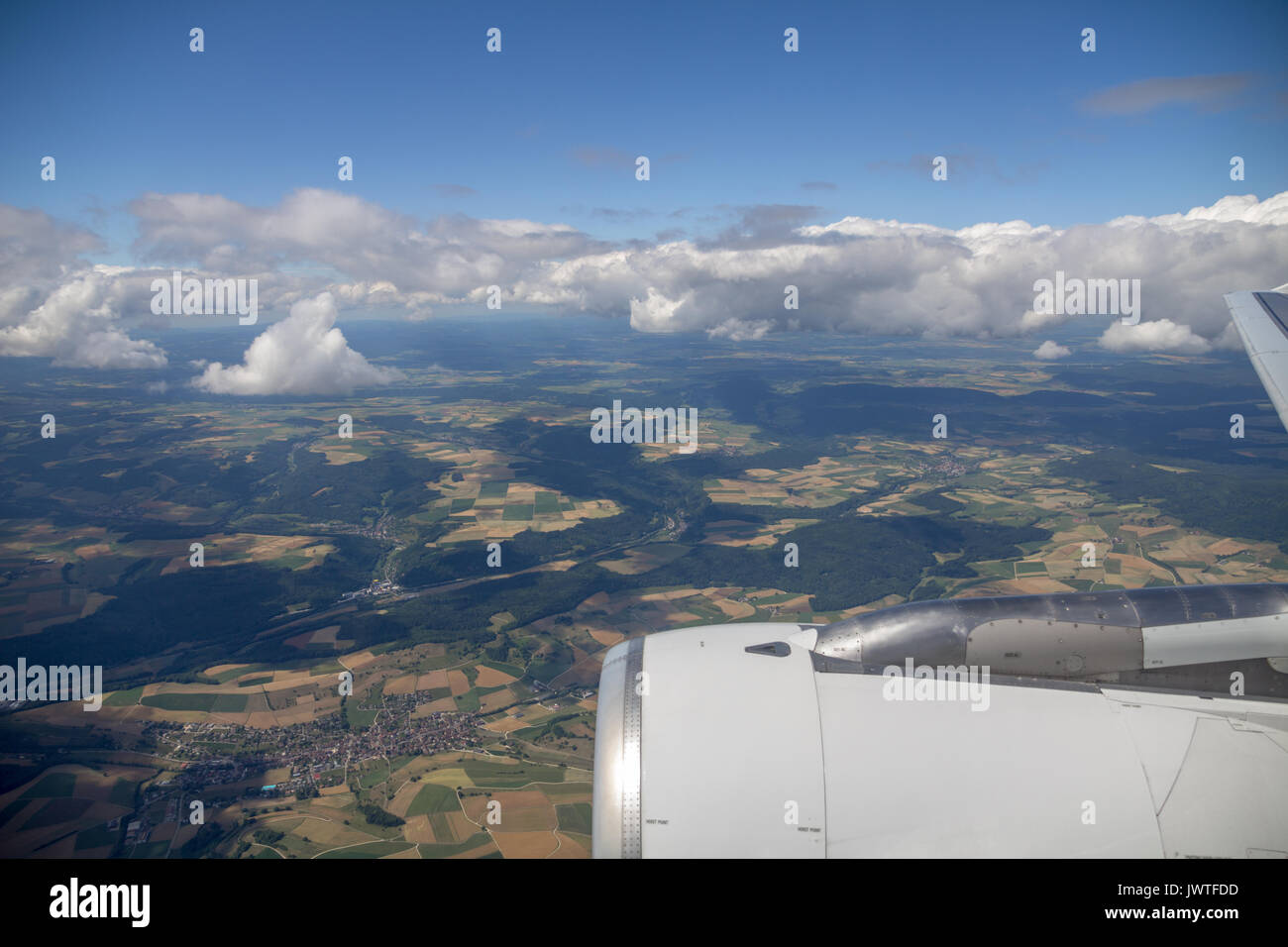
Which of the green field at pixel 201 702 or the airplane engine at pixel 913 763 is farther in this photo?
the green field at pixel 201 702

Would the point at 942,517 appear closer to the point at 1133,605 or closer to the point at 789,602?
the point at 789,602

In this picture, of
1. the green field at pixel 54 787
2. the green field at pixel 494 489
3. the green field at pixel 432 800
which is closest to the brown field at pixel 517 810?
the green field at pixel 432 800

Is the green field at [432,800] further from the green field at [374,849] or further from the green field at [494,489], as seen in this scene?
the green field at [494,489]

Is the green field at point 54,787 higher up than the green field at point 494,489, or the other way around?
the green field at point 494,489

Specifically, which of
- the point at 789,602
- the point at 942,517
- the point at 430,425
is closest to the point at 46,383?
the point at 430,425

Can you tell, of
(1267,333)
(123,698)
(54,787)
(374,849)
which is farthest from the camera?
(123,698)

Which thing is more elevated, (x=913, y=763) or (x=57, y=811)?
(x=913, y=763)

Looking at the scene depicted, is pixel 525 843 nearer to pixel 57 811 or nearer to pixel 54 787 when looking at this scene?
pixel 57 811

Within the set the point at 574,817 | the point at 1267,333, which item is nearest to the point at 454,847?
the point at 574,817

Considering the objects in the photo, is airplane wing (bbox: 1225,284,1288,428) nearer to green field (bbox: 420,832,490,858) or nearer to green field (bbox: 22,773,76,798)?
green field (bbox: 420,832,490,858)
